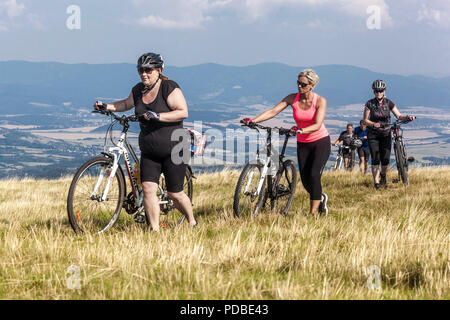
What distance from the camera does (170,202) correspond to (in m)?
7.12

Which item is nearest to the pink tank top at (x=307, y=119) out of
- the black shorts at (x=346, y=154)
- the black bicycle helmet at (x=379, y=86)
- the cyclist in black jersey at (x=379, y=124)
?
the black bicycle helmet at (x=379, y=86)

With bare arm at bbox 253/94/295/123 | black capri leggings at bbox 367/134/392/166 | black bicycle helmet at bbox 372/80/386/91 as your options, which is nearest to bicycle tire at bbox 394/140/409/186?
black capri leggings at bbox 367/134/392/166

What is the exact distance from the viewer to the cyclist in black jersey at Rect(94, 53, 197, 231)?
5695mm

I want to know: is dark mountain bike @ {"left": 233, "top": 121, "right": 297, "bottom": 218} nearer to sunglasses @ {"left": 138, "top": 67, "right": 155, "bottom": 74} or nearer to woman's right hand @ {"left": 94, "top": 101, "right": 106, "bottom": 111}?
sunglasses @ {"left": 138, "top": 67, "right": 155, "bottom": 74}

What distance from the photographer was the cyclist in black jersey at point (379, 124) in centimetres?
1091

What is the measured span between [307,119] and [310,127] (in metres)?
0.18

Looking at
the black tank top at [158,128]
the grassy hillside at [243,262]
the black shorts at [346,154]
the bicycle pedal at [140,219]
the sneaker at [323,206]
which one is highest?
→ the black tank top at [158,128]

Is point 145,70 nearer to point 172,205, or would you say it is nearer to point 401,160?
point 172,205

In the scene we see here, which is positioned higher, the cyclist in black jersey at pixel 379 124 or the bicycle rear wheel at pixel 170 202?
the cyclist in black jersey at pixel 379 124

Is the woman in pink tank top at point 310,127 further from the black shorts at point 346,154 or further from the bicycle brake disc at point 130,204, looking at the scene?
the black shorts at point 346,154

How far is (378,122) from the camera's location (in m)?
11.1
